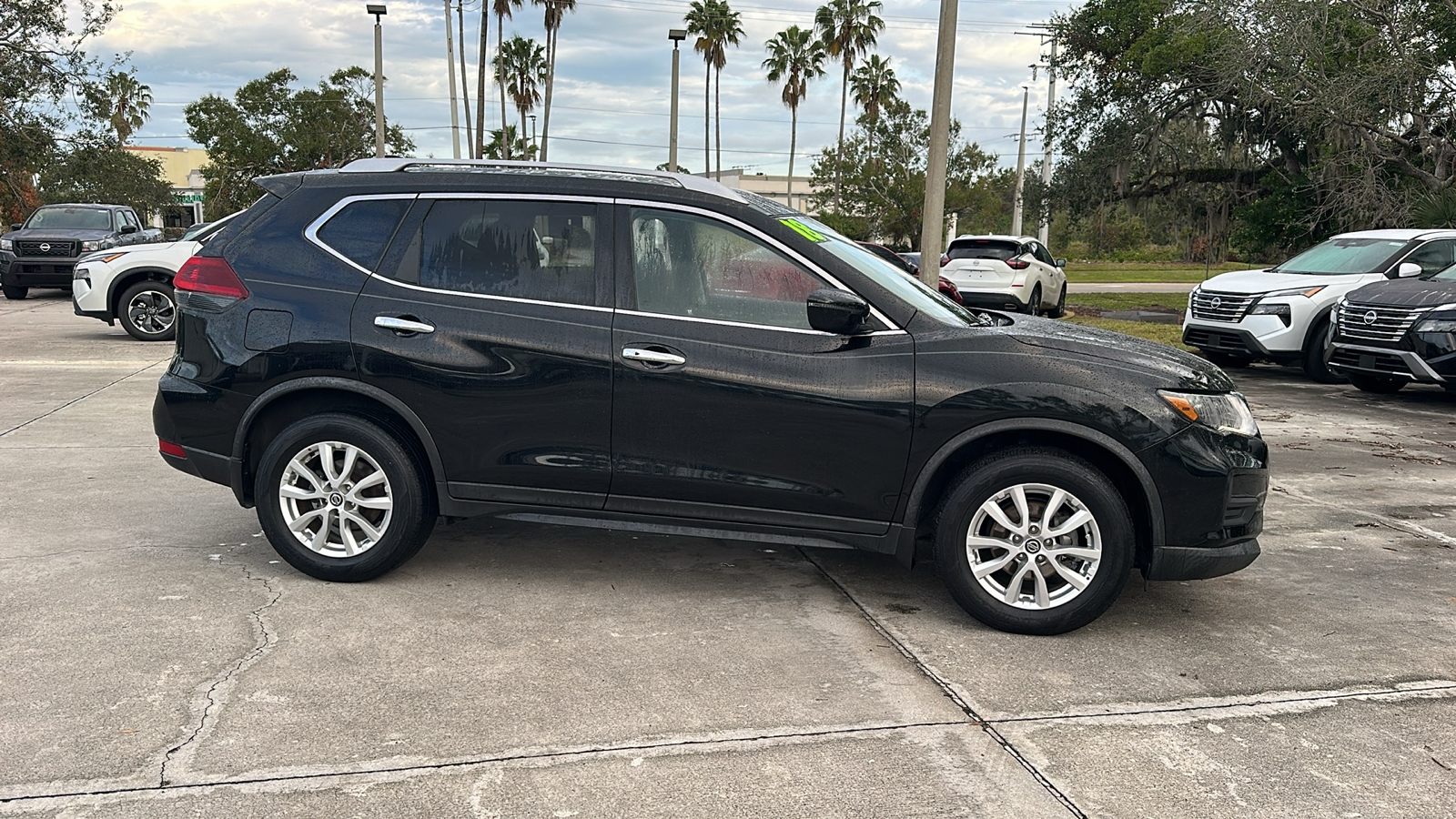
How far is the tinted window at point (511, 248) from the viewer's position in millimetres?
4859

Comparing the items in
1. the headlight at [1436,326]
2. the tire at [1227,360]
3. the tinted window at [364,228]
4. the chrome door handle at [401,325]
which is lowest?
the tire at [1227,360]

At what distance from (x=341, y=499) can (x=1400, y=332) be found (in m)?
9.89

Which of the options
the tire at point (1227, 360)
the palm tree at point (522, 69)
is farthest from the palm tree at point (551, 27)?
the tire at point (1227, 360)

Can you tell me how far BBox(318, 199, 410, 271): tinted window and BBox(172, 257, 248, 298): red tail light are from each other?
16.2 inches

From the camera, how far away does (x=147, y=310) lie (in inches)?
577

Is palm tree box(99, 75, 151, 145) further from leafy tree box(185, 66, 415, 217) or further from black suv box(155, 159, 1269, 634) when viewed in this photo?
black suv box(155, 159, 1269, 634)

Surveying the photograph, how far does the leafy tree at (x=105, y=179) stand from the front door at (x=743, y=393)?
105 ft

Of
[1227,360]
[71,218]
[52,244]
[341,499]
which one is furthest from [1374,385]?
[71,218]

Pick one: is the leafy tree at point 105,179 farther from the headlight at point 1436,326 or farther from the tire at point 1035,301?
the headlight at point 1436,326

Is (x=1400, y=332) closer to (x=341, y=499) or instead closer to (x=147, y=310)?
(x=341, y=499)

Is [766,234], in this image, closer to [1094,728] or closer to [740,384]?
[740,384]

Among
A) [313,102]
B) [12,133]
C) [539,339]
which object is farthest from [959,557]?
[313,102]

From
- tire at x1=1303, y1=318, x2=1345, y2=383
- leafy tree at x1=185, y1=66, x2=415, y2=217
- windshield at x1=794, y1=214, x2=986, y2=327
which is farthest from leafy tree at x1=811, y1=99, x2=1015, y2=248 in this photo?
windshield at x1=794, y1=214, x2=986, y2=327

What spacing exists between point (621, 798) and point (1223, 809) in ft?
5.42
